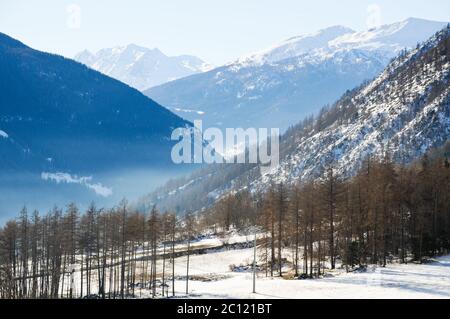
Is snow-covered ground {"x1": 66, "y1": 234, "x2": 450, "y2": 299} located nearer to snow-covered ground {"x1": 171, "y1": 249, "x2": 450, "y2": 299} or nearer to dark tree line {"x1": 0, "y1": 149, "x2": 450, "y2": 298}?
snow-covered ground {"x1": 171, "y1": 249, "x2": 450, "y2": 299}

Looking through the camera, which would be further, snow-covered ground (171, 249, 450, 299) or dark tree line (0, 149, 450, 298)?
dark tree line (0, 149, 450, 298)

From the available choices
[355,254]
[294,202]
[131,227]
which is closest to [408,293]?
[355,254]

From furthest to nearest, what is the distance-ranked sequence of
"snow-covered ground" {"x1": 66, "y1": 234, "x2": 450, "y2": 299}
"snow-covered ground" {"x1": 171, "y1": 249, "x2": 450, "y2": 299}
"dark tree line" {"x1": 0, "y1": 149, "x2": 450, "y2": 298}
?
1. "dark tree line" {"x1": 0, "y1": 149, "x2": 450, "y2": 298}
2. "snow-covered ground" {"x1": 66, "y1": 234, "x2": 450, "y2": 299}
3. "snow-covered ground" {"x1": 171, "y1": 249, "x2": 450, "y2": 299}

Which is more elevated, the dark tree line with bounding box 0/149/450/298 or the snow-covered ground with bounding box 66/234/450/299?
the dark tree line with bounding box 0/149/450/298

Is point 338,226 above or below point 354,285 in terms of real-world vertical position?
above

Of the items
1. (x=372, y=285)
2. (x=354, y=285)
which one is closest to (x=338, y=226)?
(x=354, y=285)

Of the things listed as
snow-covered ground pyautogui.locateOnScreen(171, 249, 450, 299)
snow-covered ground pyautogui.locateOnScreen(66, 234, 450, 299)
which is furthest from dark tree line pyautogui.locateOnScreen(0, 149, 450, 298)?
snow-covered ground pyautogui.locateOnScreen(171, 249, 450, 299)

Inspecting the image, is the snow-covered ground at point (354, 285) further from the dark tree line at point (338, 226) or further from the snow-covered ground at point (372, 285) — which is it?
the dark tree line at point (338, 226)

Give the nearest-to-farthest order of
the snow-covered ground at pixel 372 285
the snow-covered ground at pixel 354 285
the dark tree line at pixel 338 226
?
the snow-covered ground at pixel 372 285 < the snow-covered ground at pixel 354 285 < the dark tree line at pixel 338 226

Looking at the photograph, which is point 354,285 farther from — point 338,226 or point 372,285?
point 338,226

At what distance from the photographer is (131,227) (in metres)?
77.2

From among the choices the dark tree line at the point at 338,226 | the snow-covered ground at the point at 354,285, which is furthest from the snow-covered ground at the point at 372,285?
the dark tree line at the point at 338,226
